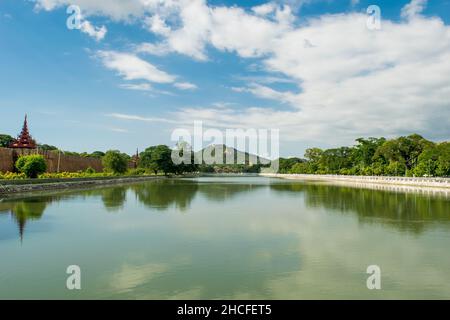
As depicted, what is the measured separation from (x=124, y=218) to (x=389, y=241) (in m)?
10.3

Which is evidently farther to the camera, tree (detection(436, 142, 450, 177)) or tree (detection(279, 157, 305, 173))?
tree (detection(279, 157, 305, 173))

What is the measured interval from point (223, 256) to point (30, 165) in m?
28.1

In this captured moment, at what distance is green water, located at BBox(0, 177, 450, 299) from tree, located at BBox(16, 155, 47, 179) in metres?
17.3

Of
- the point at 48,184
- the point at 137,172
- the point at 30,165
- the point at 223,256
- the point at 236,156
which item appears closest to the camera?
the point at 223,256

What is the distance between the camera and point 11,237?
11.4 meters

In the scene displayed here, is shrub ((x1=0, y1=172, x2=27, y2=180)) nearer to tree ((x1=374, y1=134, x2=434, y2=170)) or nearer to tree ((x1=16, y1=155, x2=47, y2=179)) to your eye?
tree ((x1=16, y1=155, x2=47, y2=179))

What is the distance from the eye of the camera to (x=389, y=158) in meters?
63.9

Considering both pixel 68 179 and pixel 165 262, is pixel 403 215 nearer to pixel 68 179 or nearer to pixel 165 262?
pixel 165 262

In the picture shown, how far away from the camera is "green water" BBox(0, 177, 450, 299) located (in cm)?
695

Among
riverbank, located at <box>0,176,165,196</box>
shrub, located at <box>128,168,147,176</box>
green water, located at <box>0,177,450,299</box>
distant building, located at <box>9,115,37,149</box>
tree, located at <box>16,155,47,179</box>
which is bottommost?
green water, located at <box>0,177,450,299</box>

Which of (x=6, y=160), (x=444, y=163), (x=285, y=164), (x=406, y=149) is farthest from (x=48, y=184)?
(x=285, y=164)

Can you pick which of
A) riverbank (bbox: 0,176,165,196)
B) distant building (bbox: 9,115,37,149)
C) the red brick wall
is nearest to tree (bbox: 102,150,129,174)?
riverbank (bbox: 0,176,165,196)

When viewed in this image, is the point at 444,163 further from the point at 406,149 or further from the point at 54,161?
the point at 54,161

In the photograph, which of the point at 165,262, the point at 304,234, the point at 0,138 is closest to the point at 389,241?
the point at 304,234
